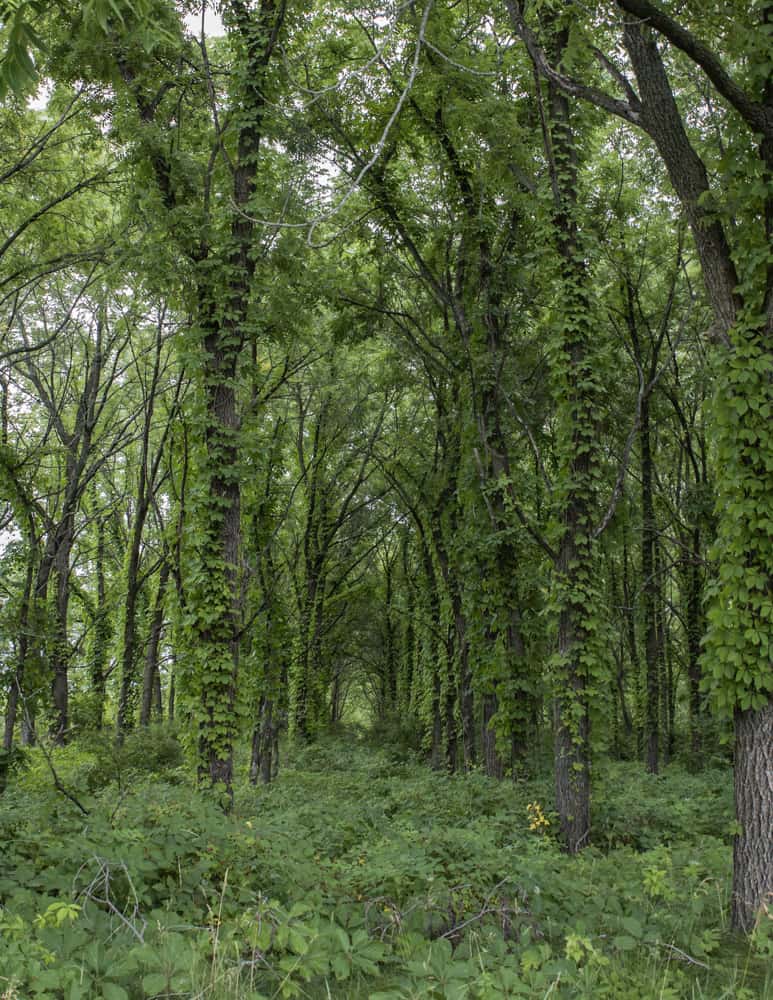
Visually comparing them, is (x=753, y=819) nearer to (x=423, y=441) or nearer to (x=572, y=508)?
(x=572, y=508)

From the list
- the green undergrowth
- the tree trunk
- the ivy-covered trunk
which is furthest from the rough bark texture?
the tree trunk

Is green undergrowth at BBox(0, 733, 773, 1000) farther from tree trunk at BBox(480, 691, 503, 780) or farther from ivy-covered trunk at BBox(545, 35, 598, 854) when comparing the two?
tree trunk at BBox(480, 691, 503, 780)

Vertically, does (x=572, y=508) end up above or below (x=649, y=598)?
above

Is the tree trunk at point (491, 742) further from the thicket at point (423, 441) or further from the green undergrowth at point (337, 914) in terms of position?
the green undergrowth at point (337, 914)

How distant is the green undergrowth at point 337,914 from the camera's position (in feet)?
10.3

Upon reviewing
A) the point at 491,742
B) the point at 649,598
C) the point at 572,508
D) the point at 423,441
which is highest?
the point at 423,441

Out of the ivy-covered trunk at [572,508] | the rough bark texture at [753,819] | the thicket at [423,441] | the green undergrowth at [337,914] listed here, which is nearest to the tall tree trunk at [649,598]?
the thicket at [423,441]

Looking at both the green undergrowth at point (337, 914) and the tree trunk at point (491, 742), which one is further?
the tree trunk at point (491, 742)

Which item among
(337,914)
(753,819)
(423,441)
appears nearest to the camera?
(337,914)

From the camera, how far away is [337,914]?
418 cm

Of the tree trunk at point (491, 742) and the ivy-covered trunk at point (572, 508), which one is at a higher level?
the ivy-covered trunk at point (572, 508)

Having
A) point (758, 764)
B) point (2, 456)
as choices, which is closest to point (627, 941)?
point (758, 764)

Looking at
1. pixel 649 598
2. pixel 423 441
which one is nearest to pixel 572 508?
pixel 649 598

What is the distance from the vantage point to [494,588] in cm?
1143
